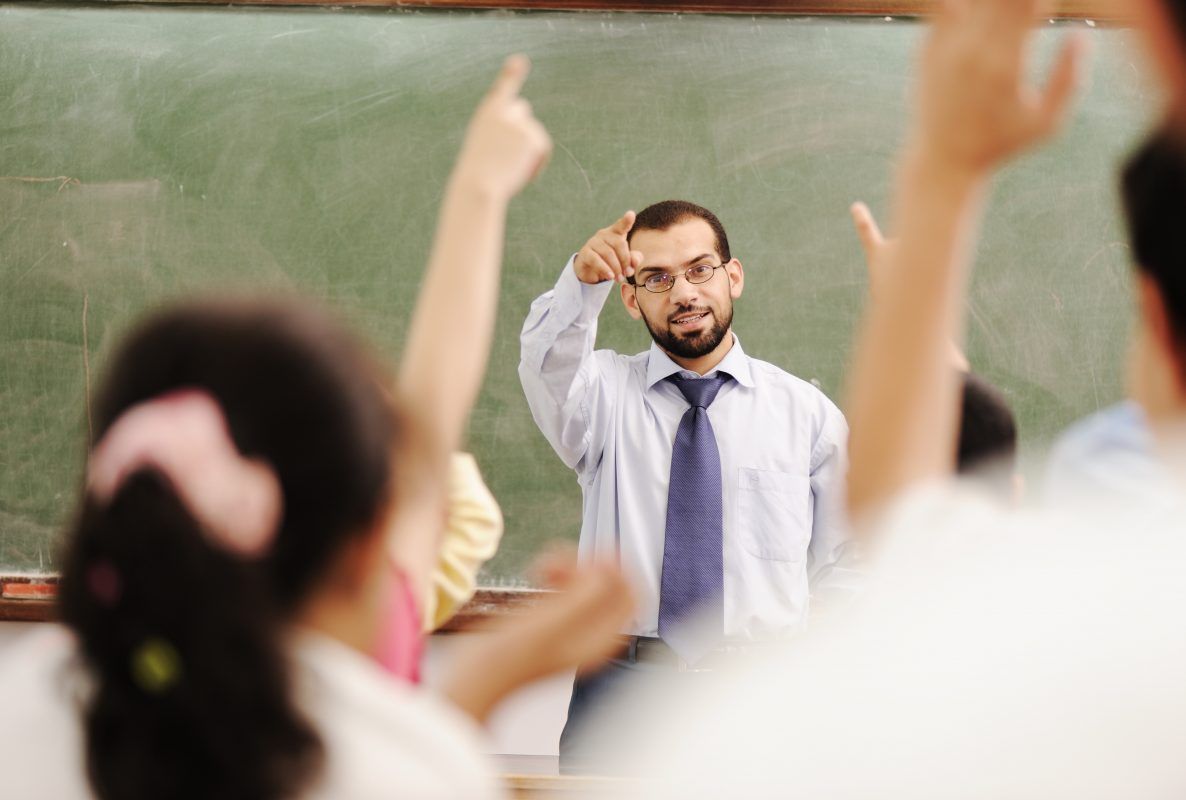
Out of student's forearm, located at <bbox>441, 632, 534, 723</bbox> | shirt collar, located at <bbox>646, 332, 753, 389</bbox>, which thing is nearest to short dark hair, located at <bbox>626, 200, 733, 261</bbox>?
shirt collar, located at <bbox>646, 332, 753, 389</bbox>

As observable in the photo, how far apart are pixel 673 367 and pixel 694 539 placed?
1.36 ft

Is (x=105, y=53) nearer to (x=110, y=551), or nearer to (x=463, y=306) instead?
(x=463, y=306)

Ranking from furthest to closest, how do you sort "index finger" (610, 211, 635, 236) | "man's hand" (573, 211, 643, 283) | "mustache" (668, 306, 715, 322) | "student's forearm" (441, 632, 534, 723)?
1. "mustache" (668, 306, 715, 322)
2. "man's hand" (573, 211, 643, 283)
3. "index finger" (610, 211, 635, 236)
4. "student's forearm" (441, 632, 534, 723)

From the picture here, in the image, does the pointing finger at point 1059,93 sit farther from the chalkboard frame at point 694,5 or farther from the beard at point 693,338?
the chalkboard frame at point 694,5

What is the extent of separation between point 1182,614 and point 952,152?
278 mm

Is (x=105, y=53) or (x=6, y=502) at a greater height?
(x=105, y=53)

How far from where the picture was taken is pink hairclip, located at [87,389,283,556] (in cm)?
57

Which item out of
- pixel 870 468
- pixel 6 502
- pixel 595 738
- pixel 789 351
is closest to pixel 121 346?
pixel 870 468

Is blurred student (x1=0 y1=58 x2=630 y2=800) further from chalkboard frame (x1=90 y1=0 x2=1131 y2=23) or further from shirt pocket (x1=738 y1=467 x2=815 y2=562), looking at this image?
chalkboard frame (x1=90 y1=0 x2=1131 y2=23)

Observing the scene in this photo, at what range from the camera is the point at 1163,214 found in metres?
0.51

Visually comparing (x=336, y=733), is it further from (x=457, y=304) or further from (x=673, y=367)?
(x=673, y=367)

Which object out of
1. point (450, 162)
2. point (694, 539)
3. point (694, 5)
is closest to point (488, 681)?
point (694, 539)

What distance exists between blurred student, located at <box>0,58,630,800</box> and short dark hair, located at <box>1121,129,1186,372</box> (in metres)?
0.44

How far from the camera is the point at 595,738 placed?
2.15 meters
